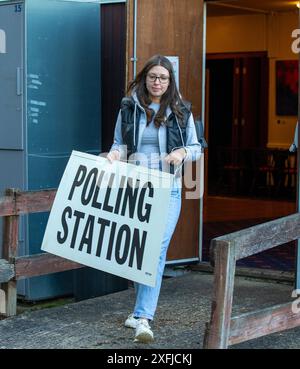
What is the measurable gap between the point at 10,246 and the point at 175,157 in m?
1.66

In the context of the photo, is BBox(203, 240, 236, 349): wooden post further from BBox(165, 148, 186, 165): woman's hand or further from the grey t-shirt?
the grey t-shirt

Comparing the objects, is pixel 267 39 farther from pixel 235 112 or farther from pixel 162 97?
pixel 162 97

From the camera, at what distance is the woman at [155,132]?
5586 mm

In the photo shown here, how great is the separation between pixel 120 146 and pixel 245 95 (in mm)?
10478

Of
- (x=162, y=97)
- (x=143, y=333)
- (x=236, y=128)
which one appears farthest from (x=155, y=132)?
(x=236, y=128)

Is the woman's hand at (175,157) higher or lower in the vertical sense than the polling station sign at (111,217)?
higher

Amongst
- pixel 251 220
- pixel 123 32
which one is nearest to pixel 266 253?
pixel 251 220

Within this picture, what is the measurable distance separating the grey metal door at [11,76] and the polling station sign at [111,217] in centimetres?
154

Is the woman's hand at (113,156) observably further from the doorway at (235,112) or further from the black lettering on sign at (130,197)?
the doorway at (235,112)

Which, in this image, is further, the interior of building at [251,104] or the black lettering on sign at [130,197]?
the interior of building at [251,104]

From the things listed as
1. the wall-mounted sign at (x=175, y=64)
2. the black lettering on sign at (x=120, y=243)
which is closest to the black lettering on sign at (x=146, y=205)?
the black lettering on sign at (x=120, y=243)

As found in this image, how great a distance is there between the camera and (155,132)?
5633mm

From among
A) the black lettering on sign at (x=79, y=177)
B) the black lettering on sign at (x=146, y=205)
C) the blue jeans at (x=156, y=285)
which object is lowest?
the blue jeans at (x=156, y=285)

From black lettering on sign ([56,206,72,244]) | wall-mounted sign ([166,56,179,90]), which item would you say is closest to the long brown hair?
black lettering on sign ([56,206,72,244])
